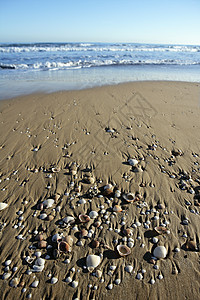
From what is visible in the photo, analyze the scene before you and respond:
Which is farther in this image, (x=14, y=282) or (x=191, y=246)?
(x=191, y=246)

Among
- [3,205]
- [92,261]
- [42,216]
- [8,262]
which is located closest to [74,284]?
[92,261]

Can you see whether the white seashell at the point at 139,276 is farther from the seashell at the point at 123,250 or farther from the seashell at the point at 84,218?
the seashell at the point at 84,218

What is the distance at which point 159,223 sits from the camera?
3.03 m

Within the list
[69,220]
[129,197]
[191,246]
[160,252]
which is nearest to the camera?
[160,252]

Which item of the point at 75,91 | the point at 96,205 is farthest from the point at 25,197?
the point at 75,91

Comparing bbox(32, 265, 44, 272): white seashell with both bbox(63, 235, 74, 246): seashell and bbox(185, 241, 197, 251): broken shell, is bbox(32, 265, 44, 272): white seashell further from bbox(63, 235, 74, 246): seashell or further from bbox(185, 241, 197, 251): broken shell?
bbox(185, 241, 197, 251): broken shell

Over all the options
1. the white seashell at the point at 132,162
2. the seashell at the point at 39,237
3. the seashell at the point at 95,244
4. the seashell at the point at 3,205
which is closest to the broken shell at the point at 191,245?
the seashell at the point at 95,244

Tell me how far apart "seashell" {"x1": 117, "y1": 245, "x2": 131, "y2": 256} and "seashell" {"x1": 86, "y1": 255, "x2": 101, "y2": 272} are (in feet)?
1.02

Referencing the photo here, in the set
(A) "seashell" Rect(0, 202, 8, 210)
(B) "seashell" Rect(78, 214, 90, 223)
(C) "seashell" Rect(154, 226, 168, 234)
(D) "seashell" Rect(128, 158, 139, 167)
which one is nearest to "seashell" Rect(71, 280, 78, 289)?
(B) "seashell" Rect(78, 214, 90, 223)

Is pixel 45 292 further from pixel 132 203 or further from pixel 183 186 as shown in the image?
pixel 183 186

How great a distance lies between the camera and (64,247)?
2590mm

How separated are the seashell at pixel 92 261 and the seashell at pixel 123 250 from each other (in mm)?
310

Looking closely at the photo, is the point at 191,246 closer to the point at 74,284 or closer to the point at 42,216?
the point at 74,284

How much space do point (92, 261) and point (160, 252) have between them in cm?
96
